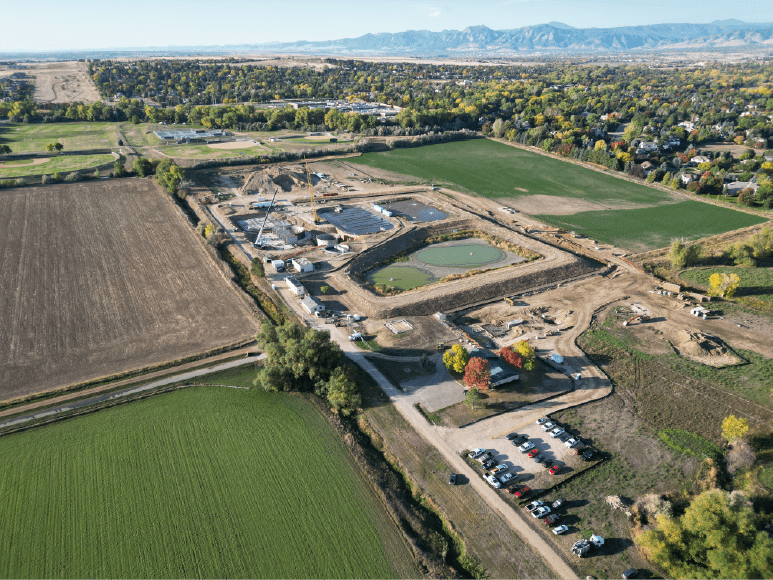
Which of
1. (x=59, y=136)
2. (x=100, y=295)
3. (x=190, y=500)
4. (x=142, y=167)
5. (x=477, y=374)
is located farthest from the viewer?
(x=59, y=136)

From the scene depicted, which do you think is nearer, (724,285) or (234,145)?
(724,285)

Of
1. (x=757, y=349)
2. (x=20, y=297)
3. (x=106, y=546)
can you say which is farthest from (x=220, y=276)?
(x=757, y=349)

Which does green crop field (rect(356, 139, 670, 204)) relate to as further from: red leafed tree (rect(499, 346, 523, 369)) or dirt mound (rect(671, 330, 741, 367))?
red leafed tree (rect(499, 346, 523, 369))

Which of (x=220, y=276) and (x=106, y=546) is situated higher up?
(x=220, y=276)

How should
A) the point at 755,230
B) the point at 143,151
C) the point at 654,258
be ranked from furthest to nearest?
the point at 143,151
the point at 755,230
the point at 654,258

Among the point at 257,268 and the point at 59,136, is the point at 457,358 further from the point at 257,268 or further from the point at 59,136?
the point at 59,136

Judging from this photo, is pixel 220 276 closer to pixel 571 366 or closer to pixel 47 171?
pixel 571 366

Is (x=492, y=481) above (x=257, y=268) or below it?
below

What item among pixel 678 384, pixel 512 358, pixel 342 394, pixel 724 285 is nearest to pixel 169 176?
pixel 342 394
